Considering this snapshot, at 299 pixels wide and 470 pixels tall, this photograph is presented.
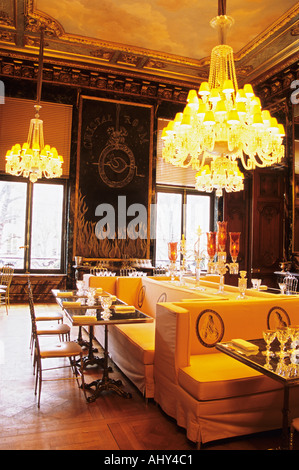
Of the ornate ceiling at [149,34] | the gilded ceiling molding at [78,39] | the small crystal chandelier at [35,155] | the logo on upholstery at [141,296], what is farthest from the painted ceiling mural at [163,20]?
the logo on upholstery at [141,296]

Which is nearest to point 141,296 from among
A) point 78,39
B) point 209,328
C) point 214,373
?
point 209,328

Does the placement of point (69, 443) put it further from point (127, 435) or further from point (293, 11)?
point (293, 11)

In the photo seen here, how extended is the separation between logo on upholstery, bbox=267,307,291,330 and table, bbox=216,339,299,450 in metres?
0.88

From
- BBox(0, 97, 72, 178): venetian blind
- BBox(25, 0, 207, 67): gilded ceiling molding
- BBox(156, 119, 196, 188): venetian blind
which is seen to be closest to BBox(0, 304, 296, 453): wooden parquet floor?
BBox(0, 97, 72, 178): venetian blind

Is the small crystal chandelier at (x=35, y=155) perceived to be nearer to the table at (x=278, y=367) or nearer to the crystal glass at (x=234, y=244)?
the crystal glass at (x=234, y=244)

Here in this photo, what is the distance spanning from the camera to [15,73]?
755 cm

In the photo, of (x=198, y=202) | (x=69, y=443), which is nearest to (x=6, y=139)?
(x=198, y=202)

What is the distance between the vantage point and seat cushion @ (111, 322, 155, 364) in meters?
3.21

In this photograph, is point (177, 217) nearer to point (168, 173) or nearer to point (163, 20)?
point (168, 173)

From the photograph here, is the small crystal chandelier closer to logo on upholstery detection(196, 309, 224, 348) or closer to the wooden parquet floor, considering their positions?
the wooden parquet floor

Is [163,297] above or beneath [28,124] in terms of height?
beneath

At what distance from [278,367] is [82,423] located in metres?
1.50

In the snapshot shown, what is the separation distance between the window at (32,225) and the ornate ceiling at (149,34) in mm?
2548

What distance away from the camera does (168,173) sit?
28.3 ft
